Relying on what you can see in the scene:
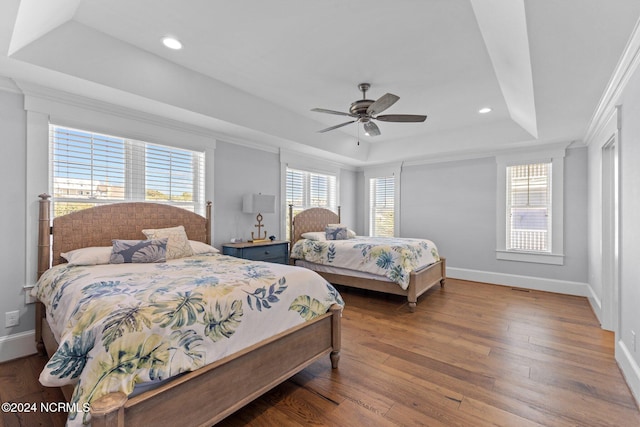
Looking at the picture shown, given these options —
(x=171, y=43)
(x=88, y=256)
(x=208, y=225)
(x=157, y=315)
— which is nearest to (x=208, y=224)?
(x=208, y=225)

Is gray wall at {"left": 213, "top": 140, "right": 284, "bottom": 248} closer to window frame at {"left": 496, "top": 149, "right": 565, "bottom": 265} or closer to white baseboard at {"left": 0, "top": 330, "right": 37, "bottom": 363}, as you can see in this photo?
white baseboard at {"left": 0, "top": 330, "right": 37, "bottom": 363}

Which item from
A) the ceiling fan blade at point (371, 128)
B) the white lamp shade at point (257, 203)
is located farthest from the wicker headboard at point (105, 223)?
the ceiling fan blade at point (371, 128)

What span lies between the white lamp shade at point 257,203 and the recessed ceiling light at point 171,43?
2.11m

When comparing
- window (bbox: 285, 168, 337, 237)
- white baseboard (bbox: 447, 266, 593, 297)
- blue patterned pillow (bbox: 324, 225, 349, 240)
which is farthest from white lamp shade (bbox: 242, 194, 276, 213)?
white baseboard (bbox: 447, 266, 593, 297)

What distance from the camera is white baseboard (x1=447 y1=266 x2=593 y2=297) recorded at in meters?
4.62

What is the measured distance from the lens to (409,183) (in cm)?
638

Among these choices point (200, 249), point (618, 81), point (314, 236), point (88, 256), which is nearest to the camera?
point (618, 81)

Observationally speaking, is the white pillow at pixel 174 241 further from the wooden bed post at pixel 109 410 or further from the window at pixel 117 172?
the wooden bed post at pixel 109 410

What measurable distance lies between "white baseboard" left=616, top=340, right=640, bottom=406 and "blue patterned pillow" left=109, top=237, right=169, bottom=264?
3.85 m

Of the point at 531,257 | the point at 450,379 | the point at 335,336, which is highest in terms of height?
the point at 531,257

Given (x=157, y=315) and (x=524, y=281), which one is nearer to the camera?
(x=157, y=315)

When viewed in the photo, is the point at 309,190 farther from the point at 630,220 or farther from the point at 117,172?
the point at 630,220

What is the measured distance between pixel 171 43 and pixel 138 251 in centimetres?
192

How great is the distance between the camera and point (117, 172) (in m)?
3.34
